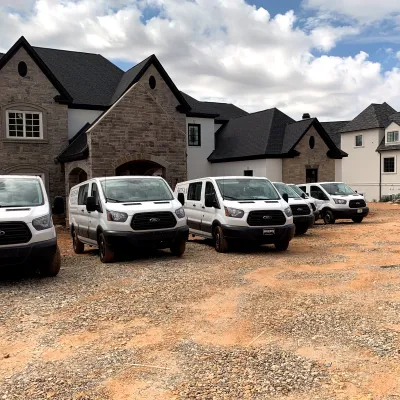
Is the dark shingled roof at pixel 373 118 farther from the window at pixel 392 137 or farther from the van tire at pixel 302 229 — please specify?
the van tire at pixel 302 229

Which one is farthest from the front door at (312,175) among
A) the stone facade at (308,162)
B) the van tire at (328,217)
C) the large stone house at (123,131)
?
the van tire at (328,217)

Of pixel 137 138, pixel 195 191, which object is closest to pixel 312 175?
pixel 137 138

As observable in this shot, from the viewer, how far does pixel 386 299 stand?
22.5 feet

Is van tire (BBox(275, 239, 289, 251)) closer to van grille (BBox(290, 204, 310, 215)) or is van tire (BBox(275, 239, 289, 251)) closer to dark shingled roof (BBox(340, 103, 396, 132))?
van grille (BBox(290, 204, 310, 215))

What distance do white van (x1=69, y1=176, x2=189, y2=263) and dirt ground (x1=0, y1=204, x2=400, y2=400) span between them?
73 cm

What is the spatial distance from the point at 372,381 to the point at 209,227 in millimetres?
8568

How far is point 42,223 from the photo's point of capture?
8.34m

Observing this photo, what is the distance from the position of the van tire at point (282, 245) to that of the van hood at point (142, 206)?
9.97 ft

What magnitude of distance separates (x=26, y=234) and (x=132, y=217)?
2771 mm

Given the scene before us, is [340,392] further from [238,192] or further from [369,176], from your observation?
[369,176]

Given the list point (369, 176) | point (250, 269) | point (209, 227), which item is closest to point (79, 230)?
point (209, 227)

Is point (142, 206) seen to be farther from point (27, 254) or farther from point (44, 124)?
point (44, 124)

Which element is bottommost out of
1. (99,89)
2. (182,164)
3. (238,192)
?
(238,192)

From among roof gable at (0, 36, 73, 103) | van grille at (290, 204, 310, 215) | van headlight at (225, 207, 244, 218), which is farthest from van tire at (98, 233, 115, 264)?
roof gable at (0, 36, 73, 103)
